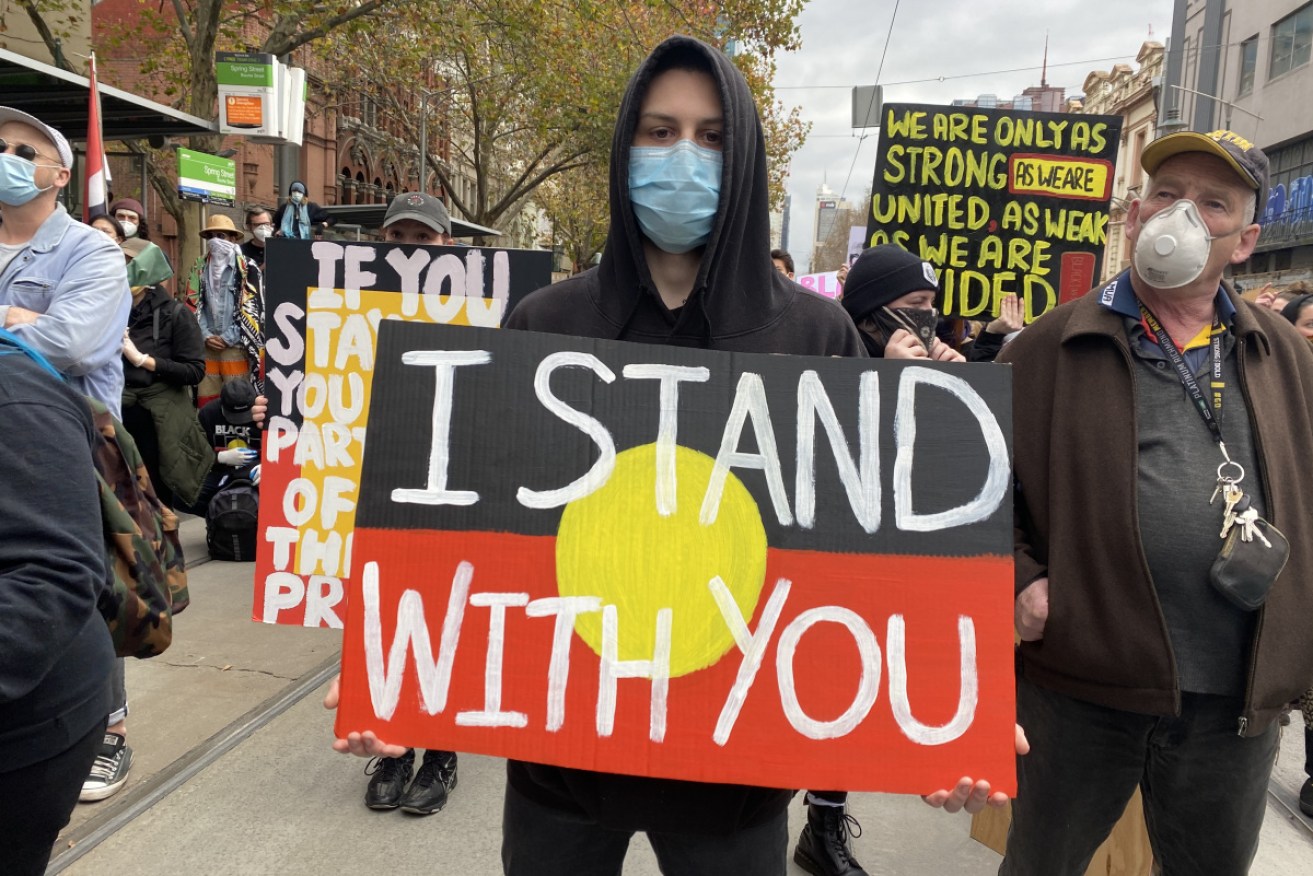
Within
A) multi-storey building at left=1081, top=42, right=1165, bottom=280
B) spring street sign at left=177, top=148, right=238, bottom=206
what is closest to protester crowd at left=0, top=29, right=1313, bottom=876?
spring street sign at left=177, top=148, right=238, bottom=206

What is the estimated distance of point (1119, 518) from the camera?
1.82 m

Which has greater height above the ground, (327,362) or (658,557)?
(327,362)

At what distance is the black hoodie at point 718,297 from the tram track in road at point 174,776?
1979 mm

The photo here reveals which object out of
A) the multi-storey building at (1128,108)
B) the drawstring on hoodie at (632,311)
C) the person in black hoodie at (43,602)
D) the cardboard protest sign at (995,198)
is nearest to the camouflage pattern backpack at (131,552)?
the person in black hoodie at (43,602)

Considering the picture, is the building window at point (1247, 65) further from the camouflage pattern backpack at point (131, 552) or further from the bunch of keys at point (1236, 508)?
the camouflage pattern backpack at point (131, 552)

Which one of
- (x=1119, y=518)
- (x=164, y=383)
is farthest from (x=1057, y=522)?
(x=164, y=383)

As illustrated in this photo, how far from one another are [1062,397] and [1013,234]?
9.08ft

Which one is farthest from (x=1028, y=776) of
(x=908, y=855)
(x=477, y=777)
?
(x=477, y=777)

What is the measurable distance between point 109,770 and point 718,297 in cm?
279

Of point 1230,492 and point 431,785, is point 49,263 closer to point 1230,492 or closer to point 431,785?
point 431,785

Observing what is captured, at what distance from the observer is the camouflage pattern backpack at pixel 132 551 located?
6.53ft

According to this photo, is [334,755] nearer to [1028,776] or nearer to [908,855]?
[908,855]

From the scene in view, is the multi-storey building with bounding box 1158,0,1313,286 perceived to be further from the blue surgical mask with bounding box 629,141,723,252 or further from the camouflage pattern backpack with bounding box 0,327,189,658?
the camouflage pattern backpack with bounding box 0,327,189,658

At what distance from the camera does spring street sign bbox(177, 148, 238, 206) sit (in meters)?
11.2
